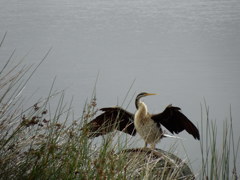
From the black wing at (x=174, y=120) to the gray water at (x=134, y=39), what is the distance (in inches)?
2534

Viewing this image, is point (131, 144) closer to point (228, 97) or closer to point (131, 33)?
point (131, 33)

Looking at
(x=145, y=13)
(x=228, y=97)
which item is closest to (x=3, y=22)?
(x=145, y=13)

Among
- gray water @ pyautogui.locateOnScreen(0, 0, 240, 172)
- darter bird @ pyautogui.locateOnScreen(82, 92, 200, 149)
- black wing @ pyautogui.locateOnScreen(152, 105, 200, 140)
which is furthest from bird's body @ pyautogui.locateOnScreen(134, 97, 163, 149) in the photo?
gray water @ pyautogui.locateOnScreen(0, 0, 240, 172)

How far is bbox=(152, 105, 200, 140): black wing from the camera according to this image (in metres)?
5.20

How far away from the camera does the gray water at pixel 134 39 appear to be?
79.9 m

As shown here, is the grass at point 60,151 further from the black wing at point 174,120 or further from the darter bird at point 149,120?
the black wing at point 174,120

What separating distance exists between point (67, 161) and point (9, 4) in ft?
269

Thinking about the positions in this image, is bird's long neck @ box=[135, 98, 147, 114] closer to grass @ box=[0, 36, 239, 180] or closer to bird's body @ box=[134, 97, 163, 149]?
bird's body @ box=[134, 97, 163, 149]

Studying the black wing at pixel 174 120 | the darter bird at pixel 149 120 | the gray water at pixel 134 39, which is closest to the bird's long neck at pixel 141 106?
the darter bird at pixel 149 120

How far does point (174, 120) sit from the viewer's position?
5.55 meters

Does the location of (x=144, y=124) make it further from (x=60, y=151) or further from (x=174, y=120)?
(x=60, y=151)

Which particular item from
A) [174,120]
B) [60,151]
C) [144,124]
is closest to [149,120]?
[144,124]

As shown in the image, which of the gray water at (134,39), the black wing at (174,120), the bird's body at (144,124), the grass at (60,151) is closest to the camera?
the grass at (60,151)

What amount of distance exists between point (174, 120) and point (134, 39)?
91.7m
